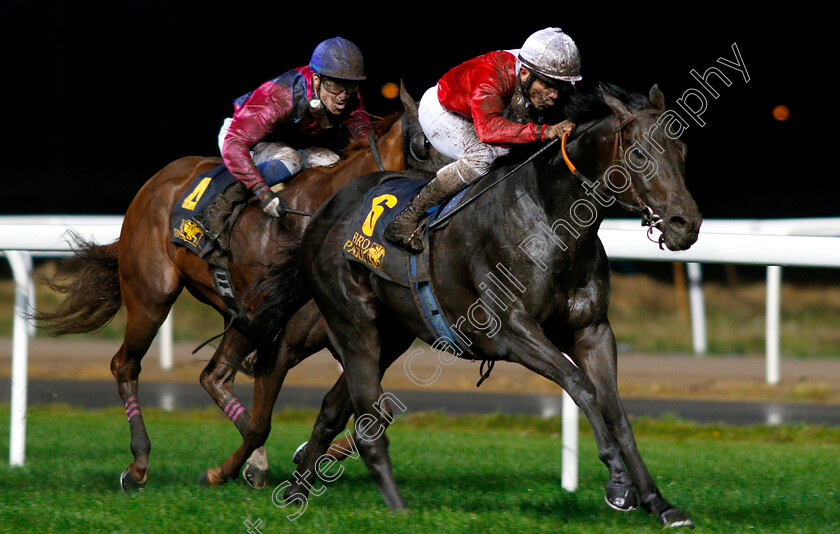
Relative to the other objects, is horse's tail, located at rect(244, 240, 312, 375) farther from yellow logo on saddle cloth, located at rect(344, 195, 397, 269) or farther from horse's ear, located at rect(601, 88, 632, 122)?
horse's ear, located at rect(601, 88, 632, 122)

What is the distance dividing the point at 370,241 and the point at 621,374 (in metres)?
5.31

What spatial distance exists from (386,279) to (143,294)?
1831 millimetres

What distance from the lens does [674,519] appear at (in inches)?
146

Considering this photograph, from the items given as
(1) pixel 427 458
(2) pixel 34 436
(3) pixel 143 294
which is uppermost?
(3) pixel 143 294

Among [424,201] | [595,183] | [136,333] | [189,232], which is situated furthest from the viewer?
[136,333]

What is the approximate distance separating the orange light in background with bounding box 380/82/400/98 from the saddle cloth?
8862 millimetres

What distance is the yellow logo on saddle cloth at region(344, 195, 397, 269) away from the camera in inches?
178

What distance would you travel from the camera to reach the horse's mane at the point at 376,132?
5.41 meters

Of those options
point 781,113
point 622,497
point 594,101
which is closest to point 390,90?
point 781,113

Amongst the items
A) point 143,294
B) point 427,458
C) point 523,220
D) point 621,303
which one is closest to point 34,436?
point 143,294

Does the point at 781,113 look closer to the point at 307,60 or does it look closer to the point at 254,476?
the point at 307,60

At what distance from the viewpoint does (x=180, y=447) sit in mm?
6293

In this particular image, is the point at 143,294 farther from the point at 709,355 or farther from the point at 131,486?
the point at 709,355

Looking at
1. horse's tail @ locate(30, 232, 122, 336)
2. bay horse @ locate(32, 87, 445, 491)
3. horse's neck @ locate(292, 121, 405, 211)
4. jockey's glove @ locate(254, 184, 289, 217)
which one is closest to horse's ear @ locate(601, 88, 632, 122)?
bay horse @ locate(32, 87, 445, 491)
